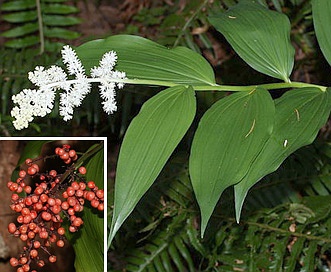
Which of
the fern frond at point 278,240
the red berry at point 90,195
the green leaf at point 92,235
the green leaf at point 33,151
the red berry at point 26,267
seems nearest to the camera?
the red berry at point 26,267

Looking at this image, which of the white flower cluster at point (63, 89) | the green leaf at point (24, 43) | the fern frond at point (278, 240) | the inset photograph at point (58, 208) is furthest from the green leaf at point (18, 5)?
the white flower cluster at point (63, 89)

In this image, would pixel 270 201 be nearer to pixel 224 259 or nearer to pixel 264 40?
pixel 224 259

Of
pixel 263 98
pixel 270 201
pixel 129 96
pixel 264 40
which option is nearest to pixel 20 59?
pixel 129 96

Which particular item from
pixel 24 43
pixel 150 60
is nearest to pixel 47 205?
pixel 150 60

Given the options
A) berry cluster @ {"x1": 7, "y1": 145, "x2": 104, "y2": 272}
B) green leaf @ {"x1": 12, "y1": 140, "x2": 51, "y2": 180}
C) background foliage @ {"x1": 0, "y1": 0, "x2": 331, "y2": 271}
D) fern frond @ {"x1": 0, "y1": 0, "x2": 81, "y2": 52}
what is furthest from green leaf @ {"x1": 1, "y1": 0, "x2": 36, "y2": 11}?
berry cluster @ {"x1": 7, "y1": 145, "x2": 104, "y2": 272}

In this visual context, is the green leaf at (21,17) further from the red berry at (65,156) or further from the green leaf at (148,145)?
the green leaf at (148,145)
